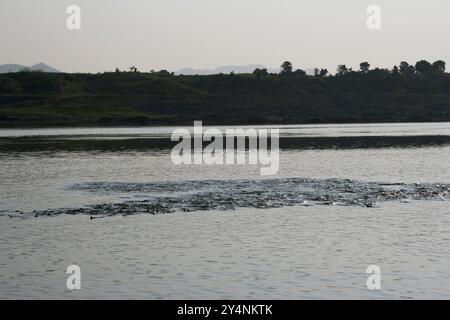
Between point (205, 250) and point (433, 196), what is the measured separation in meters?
20.5

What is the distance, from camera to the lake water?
1041 inches

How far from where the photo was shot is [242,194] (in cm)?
4931

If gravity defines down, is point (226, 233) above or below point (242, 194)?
below

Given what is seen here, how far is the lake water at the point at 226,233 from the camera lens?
86.8 ft

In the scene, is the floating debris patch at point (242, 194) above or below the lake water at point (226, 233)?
above

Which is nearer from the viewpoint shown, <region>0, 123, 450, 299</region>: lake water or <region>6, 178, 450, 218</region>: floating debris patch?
<region>0, 123, 450, 299</region>: lake water

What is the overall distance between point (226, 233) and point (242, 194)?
45.4 feet

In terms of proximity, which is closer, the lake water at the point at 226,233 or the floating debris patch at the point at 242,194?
the lake water at the point at 226,233

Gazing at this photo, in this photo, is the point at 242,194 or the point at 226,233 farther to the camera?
the point at 242,194

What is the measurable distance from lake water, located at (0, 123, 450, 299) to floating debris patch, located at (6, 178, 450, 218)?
0.10 meters

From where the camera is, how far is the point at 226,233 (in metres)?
35.6

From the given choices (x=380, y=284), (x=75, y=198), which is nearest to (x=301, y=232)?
(x=380, y=284)

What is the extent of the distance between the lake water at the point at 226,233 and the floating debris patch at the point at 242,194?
101 millimetres
